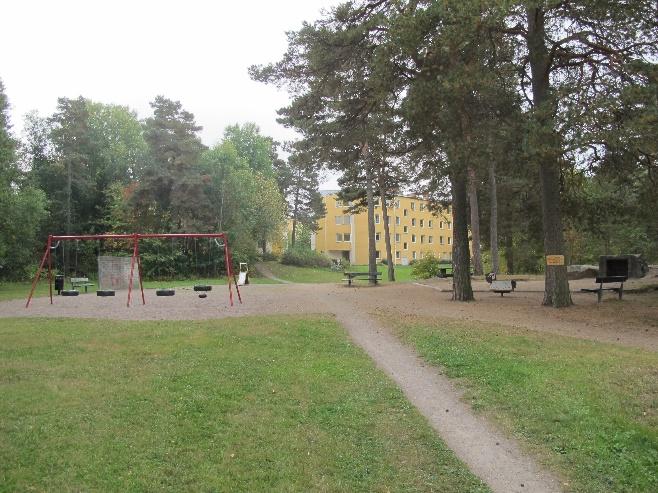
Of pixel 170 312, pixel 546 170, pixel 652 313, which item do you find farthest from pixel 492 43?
pixel 170 312

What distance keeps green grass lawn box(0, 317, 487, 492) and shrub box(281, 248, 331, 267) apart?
4662 cm

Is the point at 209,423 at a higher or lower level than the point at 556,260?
lower

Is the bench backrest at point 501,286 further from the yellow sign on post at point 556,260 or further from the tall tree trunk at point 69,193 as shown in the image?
the tall tree trunk at point 69,193

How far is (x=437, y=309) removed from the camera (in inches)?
627

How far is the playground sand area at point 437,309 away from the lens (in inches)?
475

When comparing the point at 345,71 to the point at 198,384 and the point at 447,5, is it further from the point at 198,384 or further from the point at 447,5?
the point at 198,384

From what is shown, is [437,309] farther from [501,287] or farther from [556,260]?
[501,287]

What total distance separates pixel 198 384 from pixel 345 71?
1289 cm

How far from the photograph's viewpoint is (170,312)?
15.4 metres

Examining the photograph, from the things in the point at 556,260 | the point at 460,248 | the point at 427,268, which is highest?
the point at 460,248

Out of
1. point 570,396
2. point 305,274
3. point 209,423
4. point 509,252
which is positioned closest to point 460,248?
point 570,396

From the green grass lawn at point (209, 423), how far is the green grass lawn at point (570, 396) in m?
0.98

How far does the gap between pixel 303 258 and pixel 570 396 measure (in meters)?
50.4

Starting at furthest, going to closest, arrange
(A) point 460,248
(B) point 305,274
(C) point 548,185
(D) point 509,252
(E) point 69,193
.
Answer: (B) point 305,274
(E) point 69,193
(D) point 509,252
(A) point 460,248
(C) point 548,185
